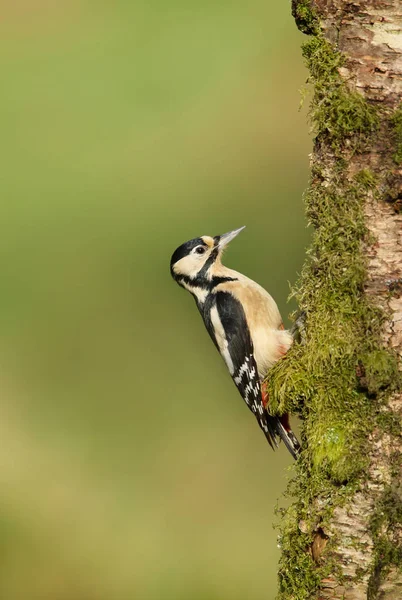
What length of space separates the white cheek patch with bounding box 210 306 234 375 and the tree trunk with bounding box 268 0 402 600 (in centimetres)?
146

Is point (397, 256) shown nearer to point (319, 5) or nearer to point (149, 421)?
point (319, 5)

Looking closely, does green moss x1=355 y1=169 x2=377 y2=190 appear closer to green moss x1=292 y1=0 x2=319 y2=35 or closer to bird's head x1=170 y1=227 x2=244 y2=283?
green moss x1=292 y1=0 x2=319 y2=35

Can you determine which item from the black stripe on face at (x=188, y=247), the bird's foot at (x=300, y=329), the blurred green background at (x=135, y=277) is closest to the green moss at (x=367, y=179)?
the bird's foot at (x=300, y=329)

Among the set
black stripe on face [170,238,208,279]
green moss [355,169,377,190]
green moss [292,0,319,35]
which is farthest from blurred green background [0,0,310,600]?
green moss [292,0,319,35]

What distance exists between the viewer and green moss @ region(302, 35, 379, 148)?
3426mm

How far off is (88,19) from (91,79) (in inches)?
37.5

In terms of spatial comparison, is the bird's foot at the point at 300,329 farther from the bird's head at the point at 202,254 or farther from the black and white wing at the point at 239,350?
the bird's head at the point at 202,254

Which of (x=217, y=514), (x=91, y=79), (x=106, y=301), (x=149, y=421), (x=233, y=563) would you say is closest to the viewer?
(x=233, y=563)

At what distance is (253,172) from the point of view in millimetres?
10781

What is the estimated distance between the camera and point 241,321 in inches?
198

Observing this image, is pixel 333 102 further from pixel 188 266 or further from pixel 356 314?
pixel 188 266

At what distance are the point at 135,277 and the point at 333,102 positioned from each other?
6.56 m

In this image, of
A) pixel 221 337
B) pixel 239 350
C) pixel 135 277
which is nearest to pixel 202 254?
pixel 221 337

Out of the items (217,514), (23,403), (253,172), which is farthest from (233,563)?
(253,172)
